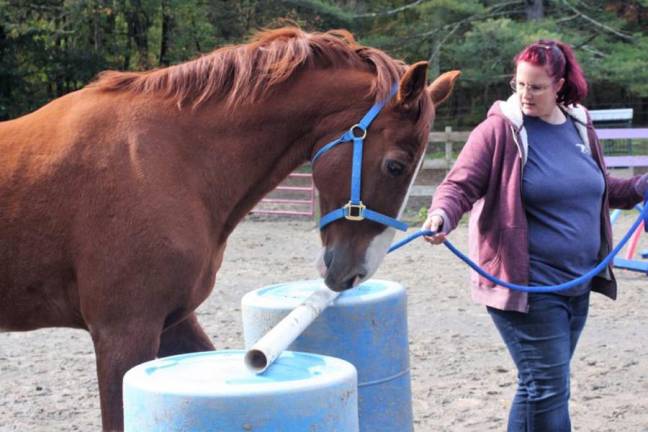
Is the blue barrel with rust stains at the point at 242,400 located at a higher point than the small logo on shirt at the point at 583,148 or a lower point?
lower

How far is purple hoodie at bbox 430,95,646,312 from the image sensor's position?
3131mm

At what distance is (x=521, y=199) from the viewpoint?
124 inches

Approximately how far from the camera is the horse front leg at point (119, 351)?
295 cm

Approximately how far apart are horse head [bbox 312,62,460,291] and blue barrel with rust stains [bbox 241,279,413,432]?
118mm

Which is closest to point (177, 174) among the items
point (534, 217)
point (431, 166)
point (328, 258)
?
point (328, 258)

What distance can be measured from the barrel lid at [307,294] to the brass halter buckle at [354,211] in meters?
0.28

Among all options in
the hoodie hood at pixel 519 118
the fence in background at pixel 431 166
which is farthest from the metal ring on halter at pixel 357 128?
the fence in background at pixel 431 166

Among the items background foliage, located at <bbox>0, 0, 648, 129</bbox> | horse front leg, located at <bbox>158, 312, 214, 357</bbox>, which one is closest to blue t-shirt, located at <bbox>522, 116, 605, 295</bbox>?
horse front leg, located at <bbox>158, 312, 214, 357</bbox>

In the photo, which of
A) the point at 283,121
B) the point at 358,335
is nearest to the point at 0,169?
the point at 283,121

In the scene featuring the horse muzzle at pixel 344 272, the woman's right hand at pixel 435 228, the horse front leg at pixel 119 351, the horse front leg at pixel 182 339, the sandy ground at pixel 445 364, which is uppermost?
the woman's right hand at pixel 435 228

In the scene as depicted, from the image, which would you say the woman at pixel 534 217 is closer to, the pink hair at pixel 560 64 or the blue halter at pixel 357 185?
the pink hair at pixel 560 64

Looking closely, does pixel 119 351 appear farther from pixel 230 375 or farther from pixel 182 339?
pixel 230 375

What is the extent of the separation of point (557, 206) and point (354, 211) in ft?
2.55

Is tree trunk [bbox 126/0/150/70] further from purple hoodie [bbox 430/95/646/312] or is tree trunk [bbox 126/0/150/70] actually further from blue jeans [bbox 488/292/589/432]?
blue jeans [bbox 488/292/589/432]
